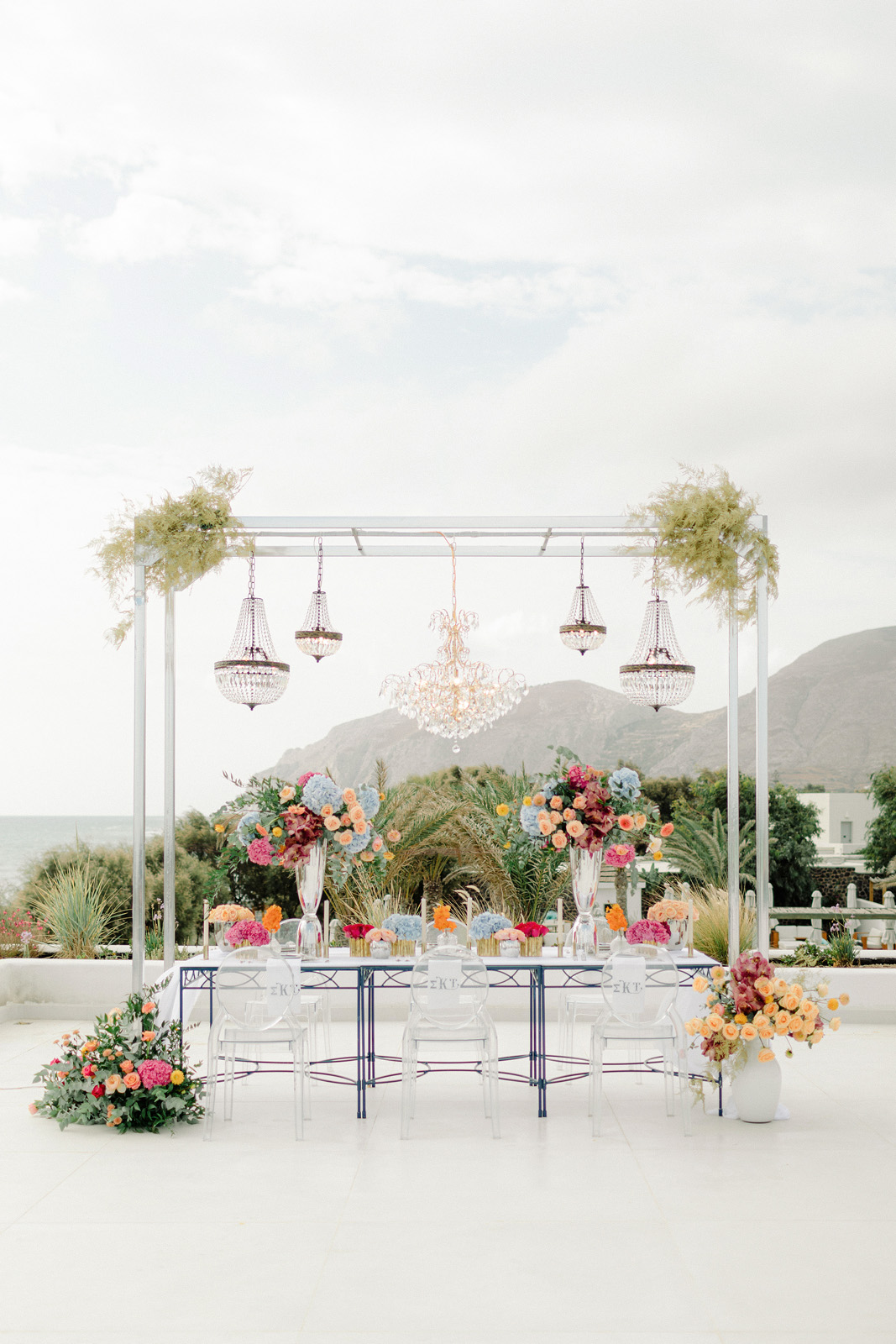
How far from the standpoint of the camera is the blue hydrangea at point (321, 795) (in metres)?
5.62

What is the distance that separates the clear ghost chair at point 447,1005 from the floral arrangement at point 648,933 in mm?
985

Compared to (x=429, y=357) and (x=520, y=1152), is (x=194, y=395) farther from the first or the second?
(x=520, y=1152)

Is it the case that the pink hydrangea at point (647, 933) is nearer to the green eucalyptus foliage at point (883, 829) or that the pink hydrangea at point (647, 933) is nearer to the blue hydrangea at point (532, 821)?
the blue hydrangea at point (532, 821)

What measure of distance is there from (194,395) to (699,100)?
8.68 metres

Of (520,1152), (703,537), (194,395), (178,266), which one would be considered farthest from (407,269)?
(520,1152)

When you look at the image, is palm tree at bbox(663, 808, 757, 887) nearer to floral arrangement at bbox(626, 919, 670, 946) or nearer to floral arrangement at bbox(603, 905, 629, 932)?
floral arrangement at bbox(626, 919, 670, 946)

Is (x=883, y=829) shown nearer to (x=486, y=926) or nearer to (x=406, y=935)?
(x=486, y=926)

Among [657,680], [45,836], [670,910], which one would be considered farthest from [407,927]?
[45,836]

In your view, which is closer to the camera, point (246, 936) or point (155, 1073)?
point (155, 1073)

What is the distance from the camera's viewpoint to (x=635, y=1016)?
4.96 meters

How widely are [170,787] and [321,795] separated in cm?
95

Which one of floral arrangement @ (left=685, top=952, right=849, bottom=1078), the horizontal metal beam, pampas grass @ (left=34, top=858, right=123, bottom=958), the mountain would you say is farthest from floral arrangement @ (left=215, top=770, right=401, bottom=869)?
the mountain

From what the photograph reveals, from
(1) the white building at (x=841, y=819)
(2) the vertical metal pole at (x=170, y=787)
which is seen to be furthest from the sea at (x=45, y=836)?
(2) the vertical metal pole at (x=170, y=787)

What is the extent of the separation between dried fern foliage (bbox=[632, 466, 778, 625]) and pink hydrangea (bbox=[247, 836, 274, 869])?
97.2 inches
